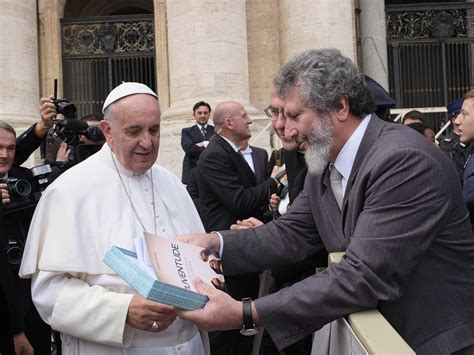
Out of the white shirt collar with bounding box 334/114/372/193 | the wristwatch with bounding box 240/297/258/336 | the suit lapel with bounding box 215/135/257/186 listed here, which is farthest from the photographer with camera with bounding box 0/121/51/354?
the white shirt collar with bounding box 334/114/372/193

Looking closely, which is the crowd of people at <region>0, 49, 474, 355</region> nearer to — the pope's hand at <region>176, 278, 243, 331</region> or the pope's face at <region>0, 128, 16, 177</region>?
the pope's hand at <region>176, 278, 243, 331</region>

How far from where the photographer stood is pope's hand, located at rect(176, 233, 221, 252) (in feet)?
9.23

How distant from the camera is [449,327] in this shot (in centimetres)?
231

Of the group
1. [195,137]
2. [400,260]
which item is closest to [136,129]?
[400,260]

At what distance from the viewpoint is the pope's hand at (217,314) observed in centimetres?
230

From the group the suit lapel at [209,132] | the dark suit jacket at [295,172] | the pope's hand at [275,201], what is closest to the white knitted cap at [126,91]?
the dark suit jacket at [295,172]

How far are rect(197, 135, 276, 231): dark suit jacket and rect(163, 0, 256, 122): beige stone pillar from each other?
5.61m

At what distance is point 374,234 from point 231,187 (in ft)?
9.77

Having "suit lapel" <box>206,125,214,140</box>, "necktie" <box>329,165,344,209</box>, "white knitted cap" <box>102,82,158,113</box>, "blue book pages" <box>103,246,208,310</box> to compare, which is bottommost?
"blue book pages" <box>103,246,208,310</box>

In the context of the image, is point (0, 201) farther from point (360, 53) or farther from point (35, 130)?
point (360, 53)

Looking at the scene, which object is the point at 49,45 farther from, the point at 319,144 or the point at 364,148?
the point at 364,148

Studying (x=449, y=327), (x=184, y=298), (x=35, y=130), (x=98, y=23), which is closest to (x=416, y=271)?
(x=449, y=327)

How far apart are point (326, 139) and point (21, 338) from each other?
7.08ft

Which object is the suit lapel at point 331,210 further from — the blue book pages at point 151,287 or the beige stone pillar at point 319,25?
the beige stone pillar at point 319,25
